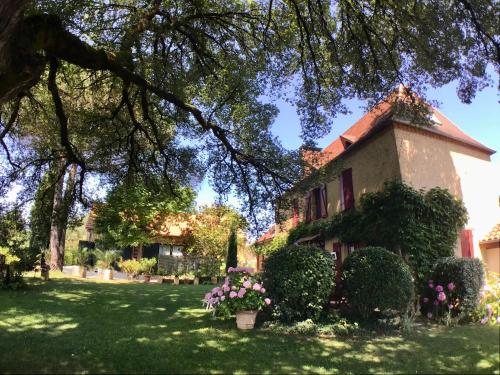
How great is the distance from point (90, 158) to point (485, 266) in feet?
40.8

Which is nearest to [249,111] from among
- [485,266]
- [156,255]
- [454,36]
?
[454,36]

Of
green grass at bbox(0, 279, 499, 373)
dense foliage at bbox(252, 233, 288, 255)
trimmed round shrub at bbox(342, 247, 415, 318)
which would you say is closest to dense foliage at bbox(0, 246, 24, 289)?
green grass at bbox(0, 279, 499, 373)

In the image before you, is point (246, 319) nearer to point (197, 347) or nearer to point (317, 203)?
point (197, 347)

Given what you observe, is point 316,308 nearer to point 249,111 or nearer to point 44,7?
point 249,111

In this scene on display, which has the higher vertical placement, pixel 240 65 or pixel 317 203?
pixel 240 65

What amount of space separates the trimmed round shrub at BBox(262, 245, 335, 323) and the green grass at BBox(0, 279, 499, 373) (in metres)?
→ 0.97

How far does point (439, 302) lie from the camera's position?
7.23 meters

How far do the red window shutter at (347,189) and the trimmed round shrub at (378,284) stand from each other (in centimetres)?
657

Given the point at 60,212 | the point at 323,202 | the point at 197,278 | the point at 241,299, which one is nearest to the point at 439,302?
the point at 241,299

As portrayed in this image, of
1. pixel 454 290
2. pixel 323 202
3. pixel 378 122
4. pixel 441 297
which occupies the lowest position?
pixel 441 297

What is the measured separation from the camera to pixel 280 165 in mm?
11648

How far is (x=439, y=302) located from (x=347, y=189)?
28.8 feet

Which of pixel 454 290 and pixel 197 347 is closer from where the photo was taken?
pixel 197 347

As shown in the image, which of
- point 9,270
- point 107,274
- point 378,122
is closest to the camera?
point 9,270
